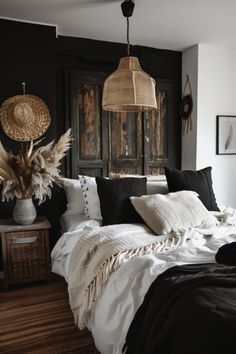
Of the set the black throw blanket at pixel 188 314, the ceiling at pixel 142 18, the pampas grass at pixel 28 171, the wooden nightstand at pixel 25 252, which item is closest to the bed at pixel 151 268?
the black throw blanket at pixel 188 314

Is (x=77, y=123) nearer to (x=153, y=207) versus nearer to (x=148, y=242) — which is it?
(x=153, y=207)

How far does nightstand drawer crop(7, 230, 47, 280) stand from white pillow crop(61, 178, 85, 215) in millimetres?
368

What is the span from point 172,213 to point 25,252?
140cm

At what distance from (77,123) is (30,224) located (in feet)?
4.33

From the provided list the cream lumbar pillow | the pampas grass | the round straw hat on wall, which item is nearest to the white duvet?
the cream lumbar pillow

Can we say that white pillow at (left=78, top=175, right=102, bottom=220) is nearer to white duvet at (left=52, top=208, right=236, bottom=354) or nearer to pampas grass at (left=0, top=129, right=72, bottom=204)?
pampas grass at (left=0, top=129, right=72, bottom=204)

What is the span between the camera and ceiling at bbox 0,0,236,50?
266cm

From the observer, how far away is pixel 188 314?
1161 millimetres

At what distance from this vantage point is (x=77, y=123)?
3508mm

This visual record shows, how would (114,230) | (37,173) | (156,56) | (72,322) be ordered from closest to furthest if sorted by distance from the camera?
(114,230) < (72,322) < (37,173) < (156,56)

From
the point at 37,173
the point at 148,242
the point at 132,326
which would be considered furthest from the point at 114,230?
the point at 37,173

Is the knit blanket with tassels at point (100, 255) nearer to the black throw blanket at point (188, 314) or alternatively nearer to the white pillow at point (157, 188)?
the black throw blanket at point (188, 314)

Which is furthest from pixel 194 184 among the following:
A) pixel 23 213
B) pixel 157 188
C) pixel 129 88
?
pixel 23 213

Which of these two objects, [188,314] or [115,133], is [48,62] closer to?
[115,133]
